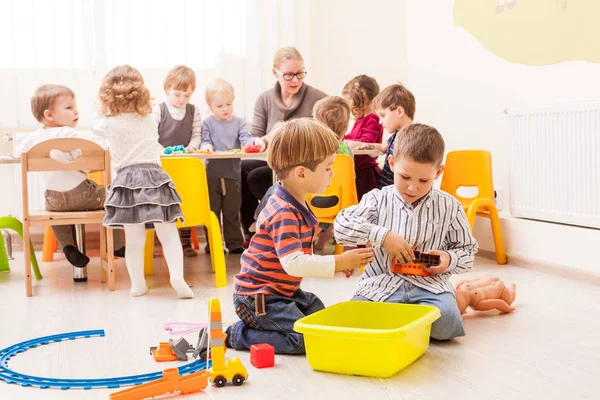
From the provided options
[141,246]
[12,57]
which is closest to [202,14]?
[12,57]

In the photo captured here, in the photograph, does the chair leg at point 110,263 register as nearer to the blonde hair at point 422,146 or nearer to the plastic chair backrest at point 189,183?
the plastic chair backrest at point 189,183

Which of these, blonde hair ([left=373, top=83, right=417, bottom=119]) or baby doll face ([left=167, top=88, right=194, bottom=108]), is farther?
baby doll face ([left=167, top=88, right=194, bottom=108])

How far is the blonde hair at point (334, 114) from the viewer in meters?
3.58

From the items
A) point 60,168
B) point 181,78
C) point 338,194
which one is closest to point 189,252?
point 181,78

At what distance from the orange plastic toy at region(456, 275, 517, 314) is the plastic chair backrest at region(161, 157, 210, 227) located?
130 centimetres

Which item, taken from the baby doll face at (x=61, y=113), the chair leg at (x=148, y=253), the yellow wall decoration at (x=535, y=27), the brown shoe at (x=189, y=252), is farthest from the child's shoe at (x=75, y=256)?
the yellow wall decoration at (x=535, y=27)

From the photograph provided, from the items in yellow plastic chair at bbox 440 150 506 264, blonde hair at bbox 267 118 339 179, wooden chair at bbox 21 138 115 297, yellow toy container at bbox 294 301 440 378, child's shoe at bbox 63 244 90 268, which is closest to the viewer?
yellow toy container at bbox 294 301 440 378

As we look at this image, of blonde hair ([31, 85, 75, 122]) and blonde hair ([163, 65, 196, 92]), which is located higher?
blonde hair ([163, 65, 196, 92])

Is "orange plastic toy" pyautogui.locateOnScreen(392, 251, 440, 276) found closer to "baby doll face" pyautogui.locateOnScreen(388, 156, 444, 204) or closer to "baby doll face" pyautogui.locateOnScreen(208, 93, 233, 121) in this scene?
"baby doll face" pyautogui.locateOnScreen(388, 156, 444, 204)

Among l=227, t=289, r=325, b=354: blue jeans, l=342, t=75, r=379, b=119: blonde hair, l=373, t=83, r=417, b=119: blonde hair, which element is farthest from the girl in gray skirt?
l=342, t=75, r=379, b=119: blonde hair

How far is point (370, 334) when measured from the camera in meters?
1.87

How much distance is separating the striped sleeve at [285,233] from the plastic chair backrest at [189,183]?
134 centimetres

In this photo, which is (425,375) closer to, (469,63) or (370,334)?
(370,334)

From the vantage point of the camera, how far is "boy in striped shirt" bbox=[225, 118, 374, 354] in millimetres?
2170
